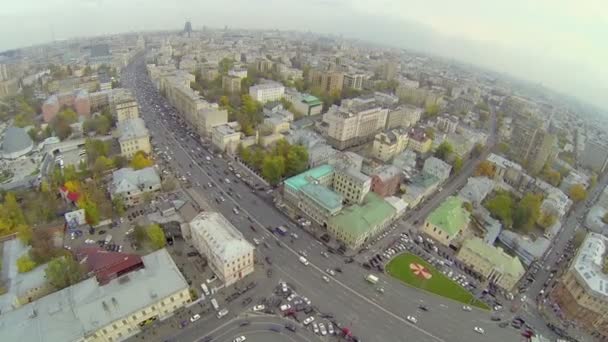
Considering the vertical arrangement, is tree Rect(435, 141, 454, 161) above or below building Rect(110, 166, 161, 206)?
above

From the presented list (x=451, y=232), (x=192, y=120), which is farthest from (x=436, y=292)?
(x=192, y=120)

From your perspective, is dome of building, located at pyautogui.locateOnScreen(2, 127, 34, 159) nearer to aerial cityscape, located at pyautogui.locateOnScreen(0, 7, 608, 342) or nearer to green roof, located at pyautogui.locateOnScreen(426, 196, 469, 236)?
aerial cityscape, located at pyautogui.locateOnScreen(0, 7, 608, 342)

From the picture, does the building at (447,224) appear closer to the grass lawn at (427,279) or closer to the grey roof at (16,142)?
the grass lawn at (427,279)

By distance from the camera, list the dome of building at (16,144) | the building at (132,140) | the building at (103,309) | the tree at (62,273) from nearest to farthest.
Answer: the building at (103,309), the tree at (62,273), the building at (132,140), the dome of building at (16,144)

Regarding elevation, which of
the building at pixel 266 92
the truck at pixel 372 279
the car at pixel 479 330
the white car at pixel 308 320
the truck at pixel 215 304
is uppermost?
the building at pixel 266 92

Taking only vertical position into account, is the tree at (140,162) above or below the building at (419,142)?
below

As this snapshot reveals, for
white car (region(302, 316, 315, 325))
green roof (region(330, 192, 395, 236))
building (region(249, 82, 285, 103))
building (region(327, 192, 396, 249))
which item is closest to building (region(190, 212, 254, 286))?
white car (region(302, 316, 315, 325))

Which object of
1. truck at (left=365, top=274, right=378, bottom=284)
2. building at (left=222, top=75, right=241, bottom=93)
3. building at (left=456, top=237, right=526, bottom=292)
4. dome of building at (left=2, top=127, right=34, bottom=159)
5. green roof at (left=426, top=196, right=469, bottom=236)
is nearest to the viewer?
truck at (left=365, top=274, right=378, bottom=284)

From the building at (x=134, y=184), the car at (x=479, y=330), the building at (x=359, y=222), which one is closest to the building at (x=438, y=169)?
the building at (x=359, y=222)
